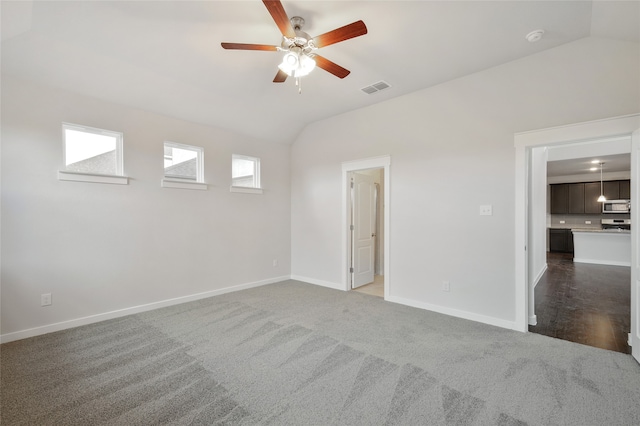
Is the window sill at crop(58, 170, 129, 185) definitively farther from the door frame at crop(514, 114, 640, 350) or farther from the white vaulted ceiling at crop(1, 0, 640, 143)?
the door frame at crop(514, 114, 640, 350)

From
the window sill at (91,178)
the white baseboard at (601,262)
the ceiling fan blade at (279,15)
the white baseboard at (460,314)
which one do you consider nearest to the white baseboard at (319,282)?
the white baseboard at (460,314)

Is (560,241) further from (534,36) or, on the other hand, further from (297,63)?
(297,63)

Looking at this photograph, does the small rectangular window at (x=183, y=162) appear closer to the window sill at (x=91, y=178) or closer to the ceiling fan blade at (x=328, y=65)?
the window sill at (x=91, y=178)

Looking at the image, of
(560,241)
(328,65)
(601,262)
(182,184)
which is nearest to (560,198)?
(560,241)

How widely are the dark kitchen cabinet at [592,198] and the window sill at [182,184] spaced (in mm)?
11806

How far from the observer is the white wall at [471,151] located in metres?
2.80

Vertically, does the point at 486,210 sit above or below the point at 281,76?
below

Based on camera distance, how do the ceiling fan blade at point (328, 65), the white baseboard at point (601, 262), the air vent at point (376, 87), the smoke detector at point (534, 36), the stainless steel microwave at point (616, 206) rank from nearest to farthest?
1. the ceiling fan blade at point (328, 65)
2. the smoke detector at point (534, 36)
3. the air vent at point (376, 87)
4. the white baseboard at point (601, 262)
5. the stainless steel microwave at point (616, 206)

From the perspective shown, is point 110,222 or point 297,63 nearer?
point 297,63

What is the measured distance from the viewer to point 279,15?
77.0 inches

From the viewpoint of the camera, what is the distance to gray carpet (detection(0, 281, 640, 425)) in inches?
73.0

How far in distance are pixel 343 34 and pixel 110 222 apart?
3460 mm

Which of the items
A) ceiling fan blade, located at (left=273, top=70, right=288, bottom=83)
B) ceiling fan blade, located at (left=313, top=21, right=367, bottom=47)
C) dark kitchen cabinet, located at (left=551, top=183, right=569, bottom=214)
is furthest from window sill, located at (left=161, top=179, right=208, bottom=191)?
dark kitchen cabinet, located at (left=551, top=183, right=569, bottom=214)

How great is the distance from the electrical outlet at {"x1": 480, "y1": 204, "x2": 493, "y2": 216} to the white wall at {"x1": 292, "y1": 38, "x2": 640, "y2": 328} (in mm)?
47
